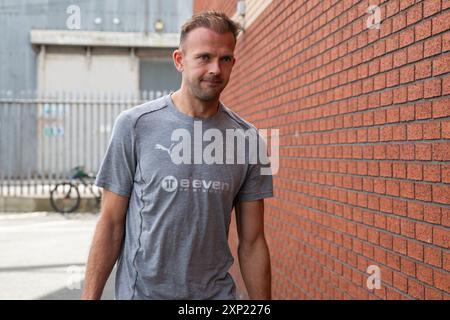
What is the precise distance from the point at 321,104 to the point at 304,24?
0.81 metres

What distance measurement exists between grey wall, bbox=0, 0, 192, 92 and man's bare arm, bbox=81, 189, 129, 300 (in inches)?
738

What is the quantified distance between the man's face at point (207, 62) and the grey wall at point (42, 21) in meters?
18.6

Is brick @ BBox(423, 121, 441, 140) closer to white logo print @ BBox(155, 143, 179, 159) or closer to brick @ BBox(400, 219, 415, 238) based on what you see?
brick @ BBox(400, 219, 415, 238)

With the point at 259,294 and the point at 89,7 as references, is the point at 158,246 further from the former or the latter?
the point at 89,7

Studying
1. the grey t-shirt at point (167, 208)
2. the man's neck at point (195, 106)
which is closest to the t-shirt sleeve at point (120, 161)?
the grey t-shirt at point (167, 208)

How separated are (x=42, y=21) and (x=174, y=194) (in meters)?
19.8

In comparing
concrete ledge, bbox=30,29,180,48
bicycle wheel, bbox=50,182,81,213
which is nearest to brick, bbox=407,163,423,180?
bicycle wheel, bbox=50,182,81,213

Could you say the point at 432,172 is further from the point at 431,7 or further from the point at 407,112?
the point at 431,7

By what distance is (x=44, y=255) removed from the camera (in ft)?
30.3

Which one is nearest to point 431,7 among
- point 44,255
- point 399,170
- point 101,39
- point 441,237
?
point 399,170

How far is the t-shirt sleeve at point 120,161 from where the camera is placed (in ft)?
8.27

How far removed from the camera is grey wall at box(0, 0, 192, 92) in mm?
20375

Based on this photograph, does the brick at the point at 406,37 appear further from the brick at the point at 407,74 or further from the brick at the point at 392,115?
the brick at the point at 392,115
